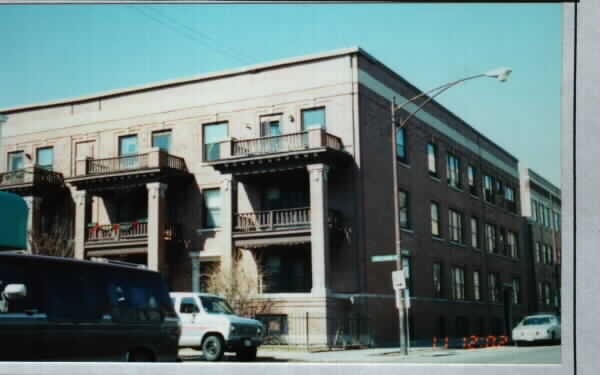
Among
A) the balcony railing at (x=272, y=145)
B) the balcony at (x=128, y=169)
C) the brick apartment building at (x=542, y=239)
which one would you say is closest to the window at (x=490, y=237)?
the brick apartment building at (x=542, y=239)

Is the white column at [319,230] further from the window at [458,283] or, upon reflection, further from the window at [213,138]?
the window at [458,283]

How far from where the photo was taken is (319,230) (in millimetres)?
22891

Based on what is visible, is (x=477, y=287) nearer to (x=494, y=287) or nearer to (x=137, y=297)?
(x=494, y=287)

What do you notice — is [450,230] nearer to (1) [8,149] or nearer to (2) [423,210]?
(2) [423,210]

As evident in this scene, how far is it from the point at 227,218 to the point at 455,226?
750cm

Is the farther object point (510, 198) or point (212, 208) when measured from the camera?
point (212, 208)

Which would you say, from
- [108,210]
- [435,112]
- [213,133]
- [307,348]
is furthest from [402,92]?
[108,210]

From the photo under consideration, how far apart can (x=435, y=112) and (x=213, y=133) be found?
233 inches

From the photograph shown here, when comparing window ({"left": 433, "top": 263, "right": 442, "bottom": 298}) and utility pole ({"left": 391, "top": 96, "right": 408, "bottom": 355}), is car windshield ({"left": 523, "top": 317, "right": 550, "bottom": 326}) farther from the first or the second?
window ({"left": 433, "top": 263, "right": 442, "bottom": 298})

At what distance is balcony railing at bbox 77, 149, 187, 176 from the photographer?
18.1 m

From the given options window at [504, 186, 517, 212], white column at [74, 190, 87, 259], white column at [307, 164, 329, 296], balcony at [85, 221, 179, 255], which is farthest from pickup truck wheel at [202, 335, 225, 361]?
white column at [307, 164, 329, 296]

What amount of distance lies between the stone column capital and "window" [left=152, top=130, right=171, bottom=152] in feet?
4.24

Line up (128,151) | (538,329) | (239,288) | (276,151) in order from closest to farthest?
(538,329) < (128,151) < (239,288) < (276,151)

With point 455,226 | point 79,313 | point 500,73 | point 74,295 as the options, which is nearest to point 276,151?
point 455,226
